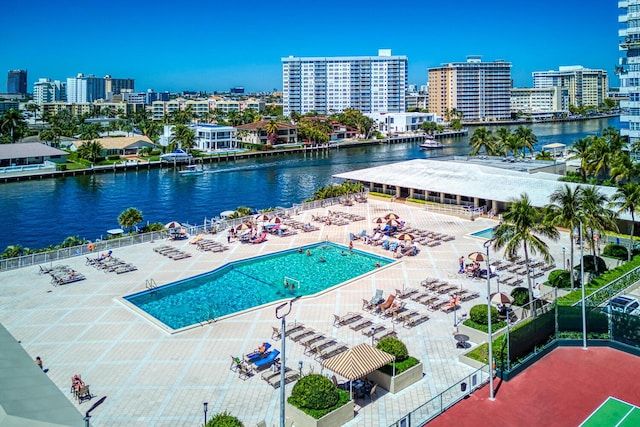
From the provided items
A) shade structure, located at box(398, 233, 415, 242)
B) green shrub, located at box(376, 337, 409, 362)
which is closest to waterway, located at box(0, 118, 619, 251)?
shade structure, located at box(398, 233, 415, 242)

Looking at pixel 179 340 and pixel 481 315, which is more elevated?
pixel 481 315

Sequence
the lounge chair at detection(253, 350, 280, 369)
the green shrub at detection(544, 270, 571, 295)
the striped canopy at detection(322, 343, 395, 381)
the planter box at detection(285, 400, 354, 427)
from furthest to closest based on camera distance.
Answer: the green shrub at detection(544, 270, 571, 295) < the lounge chair at detection(253, 350, 280, 369) < the striped canopy at detection(322, 343, 395, 381) < the planter box at detection(285, 400, 354, 427)

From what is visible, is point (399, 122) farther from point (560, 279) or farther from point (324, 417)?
point (324, 417)

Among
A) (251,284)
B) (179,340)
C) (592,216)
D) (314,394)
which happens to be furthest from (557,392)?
(251,284)

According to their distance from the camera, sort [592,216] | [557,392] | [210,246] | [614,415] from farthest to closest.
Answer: [210,246], [592,216], [557,392], [614,415]

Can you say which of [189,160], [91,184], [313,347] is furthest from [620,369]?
[189,160]

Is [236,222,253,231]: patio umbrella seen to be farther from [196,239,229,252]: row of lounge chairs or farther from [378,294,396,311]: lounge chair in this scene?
[378,294,396,311]: lounge chair
